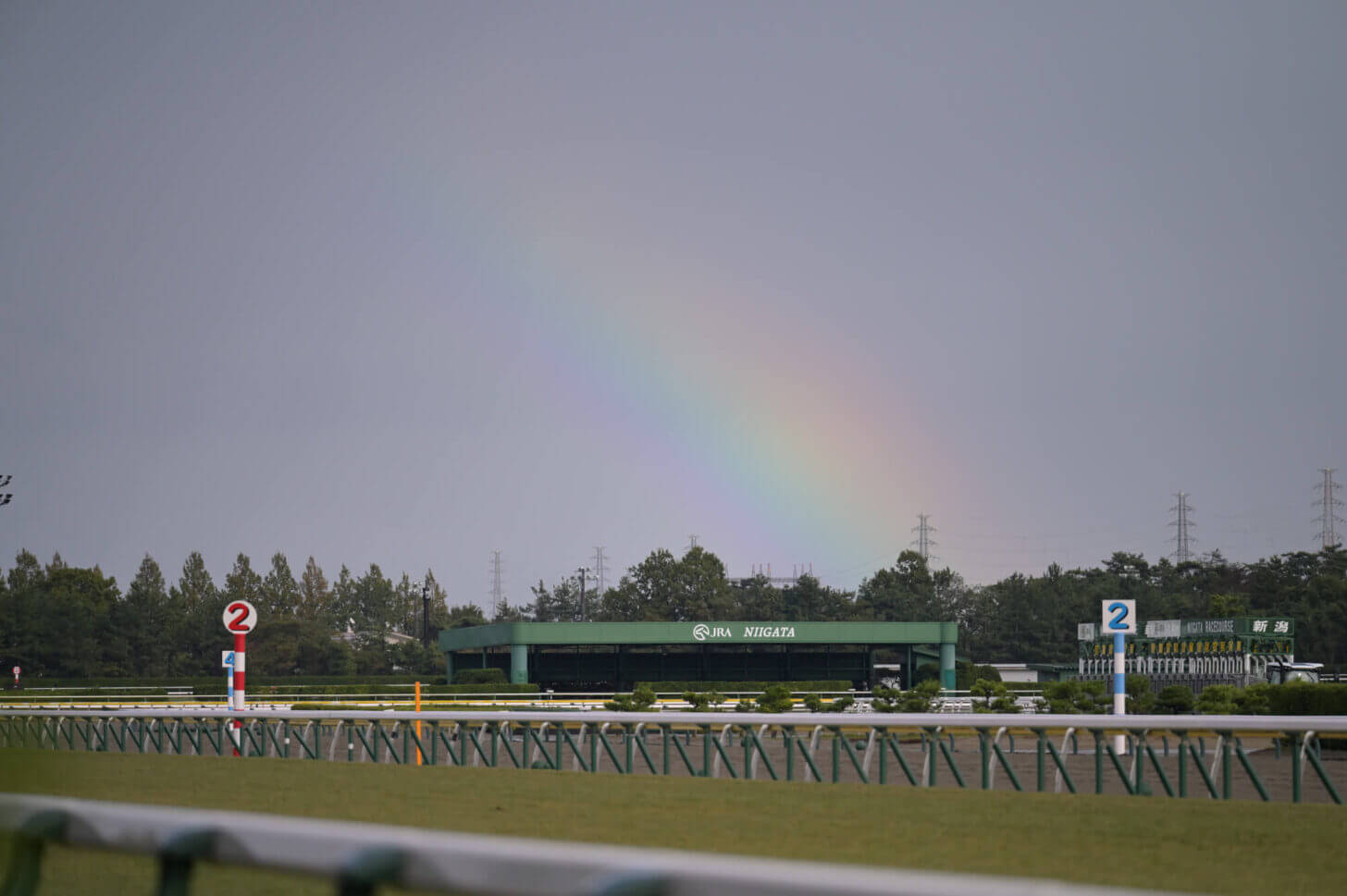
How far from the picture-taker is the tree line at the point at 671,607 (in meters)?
84.9

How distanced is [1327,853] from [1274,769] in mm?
6901

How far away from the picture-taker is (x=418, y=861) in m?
1.91

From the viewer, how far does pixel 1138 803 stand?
10227 millimetres

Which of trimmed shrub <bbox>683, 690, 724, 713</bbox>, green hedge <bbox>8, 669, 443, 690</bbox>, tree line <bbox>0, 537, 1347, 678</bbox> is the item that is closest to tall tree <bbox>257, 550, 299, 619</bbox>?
tree line <bbox>0, 537, 1347, 678</bbox>

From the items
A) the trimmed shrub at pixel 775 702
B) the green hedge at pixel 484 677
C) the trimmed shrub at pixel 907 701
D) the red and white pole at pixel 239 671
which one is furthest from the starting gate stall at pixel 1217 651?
the red and white pole at pixel 239 671

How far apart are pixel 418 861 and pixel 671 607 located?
11482 centimetres

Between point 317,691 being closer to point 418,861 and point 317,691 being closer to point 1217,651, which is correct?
point 1217,651

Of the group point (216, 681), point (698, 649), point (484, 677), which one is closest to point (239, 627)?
point (484, 677)

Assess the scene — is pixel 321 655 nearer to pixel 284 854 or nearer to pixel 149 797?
pixel 149 797

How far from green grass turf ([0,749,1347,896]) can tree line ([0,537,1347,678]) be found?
72.6 metres

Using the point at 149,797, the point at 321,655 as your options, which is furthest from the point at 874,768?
the point at 321,655

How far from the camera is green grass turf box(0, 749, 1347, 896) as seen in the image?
7609 mm

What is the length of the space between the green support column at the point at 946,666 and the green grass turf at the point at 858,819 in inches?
1897

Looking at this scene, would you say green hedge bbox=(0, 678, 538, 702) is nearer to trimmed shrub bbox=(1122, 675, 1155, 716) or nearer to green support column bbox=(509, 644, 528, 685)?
green support column bbox=(509, 644, 528, 685)
